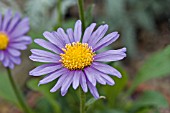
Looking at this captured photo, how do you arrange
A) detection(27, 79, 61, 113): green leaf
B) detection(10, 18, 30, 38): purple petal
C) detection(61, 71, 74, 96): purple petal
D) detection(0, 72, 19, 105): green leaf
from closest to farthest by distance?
detection(61, 71, 74, 96): purple petal
detection(10, 18, 30, 38): purple petal
detection(27, 79, 61, 113): green leaf
detection(0, 72, 19, 105): green leaf

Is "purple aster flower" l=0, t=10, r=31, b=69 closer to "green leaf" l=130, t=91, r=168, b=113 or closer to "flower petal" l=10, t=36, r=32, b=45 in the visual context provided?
"flower petal" l=10, t=36, r=32, b=45

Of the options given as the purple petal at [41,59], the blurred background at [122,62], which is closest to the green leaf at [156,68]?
the blurred background at [122,62]

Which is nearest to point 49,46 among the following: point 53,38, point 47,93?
point 53,38

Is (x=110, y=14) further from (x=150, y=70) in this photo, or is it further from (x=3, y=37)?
(x=3, y=37)

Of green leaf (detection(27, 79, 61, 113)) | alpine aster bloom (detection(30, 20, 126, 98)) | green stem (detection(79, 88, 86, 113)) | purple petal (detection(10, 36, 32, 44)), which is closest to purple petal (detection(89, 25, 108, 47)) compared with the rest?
alpine aster bloom (detection(30, 20, 126, 98))

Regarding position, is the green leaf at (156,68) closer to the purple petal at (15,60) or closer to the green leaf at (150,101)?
the green leaf at (150,101)

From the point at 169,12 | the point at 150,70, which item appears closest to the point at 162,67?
the point at 150,70

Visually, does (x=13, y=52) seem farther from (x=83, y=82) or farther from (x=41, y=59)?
(x=83, y=82)
